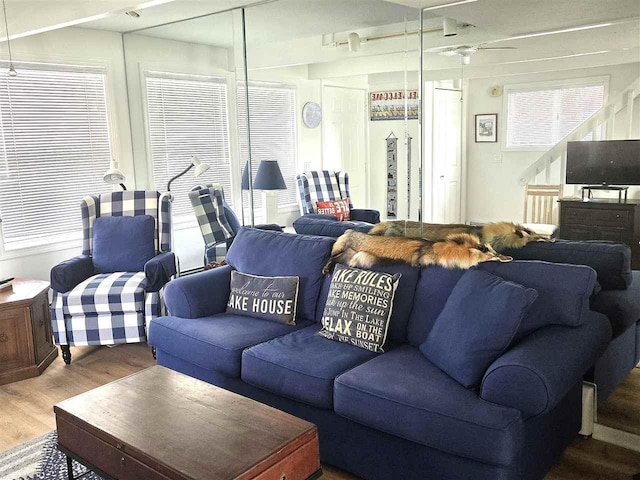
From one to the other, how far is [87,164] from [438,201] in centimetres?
306

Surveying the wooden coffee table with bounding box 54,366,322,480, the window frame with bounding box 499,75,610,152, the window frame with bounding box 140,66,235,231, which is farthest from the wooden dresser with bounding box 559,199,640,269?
the window frame with bounding box 140,66,235,231

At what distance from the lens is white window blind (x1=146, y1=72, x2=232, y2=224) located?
5.04 m

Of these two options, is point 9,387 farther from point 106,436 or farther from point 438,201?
point 438,201

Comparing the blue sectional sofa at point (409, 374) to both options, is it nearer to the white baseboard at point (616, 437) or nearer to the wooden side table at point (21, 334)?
the white baseboard at point (616, 437)

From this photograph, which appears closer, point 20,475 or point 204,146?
point 20,475

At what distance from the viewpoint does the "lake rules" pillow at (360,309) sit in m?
2.63

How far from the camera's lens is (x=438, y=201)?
3.34 metres

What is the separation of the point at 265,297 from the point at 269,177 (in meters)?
1.51

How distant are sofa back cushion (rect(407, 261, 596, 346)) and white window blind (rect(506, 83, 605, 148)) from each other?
2.57 feet

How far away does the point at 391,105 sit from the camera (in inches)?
138

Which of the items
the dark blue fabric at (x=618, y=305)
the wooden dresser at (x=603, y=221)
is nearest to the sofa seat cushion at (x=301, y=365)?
the dark blue fabric at (x=618, y=305)

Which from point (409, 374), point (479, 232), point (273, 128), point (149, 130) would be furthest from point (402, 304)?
point (149, 130)

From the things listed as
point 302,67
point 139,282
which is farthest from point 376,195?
point 139,282

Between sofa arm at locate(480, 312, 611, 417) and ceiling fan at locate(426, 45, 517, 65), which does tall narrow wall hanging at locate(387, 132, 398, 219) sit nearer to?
ceiling fan at locate(426, 45, 517, 65)
